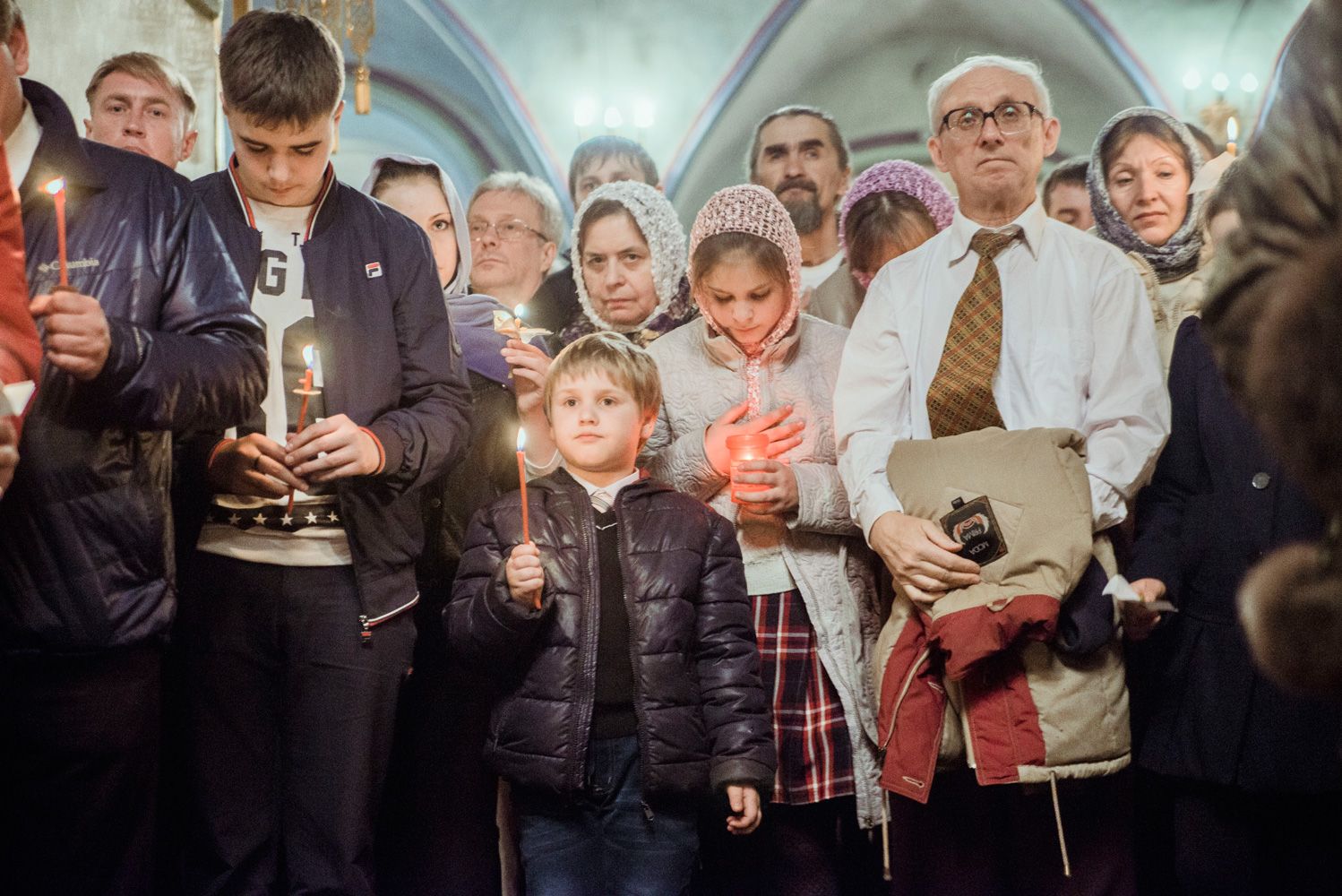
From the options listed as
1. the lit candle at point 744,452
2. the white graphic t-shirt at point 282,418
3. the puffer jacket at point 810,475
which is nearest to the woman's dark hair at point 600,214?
the puffer jacket at point 810,475

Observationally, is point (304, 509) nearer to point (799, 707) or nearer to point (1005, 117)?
point (799, 707)

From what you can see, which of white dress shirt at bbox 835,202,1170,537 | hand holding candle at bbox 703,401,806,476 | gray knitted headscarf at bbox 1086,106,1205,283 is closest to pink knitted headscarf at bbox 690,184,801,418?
hand holding candle at bbox 703,401,806,476

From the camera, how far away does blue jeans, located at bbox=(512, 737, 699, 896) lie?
2635 millimetres

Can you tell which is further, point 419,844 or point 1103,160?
point 1103,160

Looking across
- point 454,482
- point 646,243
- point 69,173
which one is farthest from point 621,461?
point 69,173

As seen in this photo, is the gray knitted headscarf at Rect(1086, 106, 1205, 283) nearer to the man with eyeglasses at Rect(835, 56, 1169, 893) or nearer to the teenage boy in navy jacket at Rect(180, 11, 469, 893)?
the man with eyeglasses at Rect(835, 56, 1169, 893)

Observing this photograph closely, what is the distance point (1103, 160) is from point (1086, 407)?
4.77ft

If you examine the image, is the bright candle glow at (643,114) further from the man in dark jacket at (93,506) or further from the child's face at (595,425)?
the man in dark jacket at (93,506)

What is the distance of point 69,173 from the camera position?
2.22 metres

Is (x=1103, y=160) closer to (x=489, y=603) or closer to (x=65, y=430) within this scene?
(x=489, y=603)

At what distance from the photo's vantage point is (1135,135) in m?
3.93

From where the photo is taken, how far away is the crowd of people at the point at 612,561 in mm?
2201

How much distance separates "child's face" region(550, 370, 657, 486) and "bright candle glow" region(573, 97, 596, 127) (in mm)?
2935

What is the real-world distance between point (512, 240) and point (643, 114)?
5.58 feet
